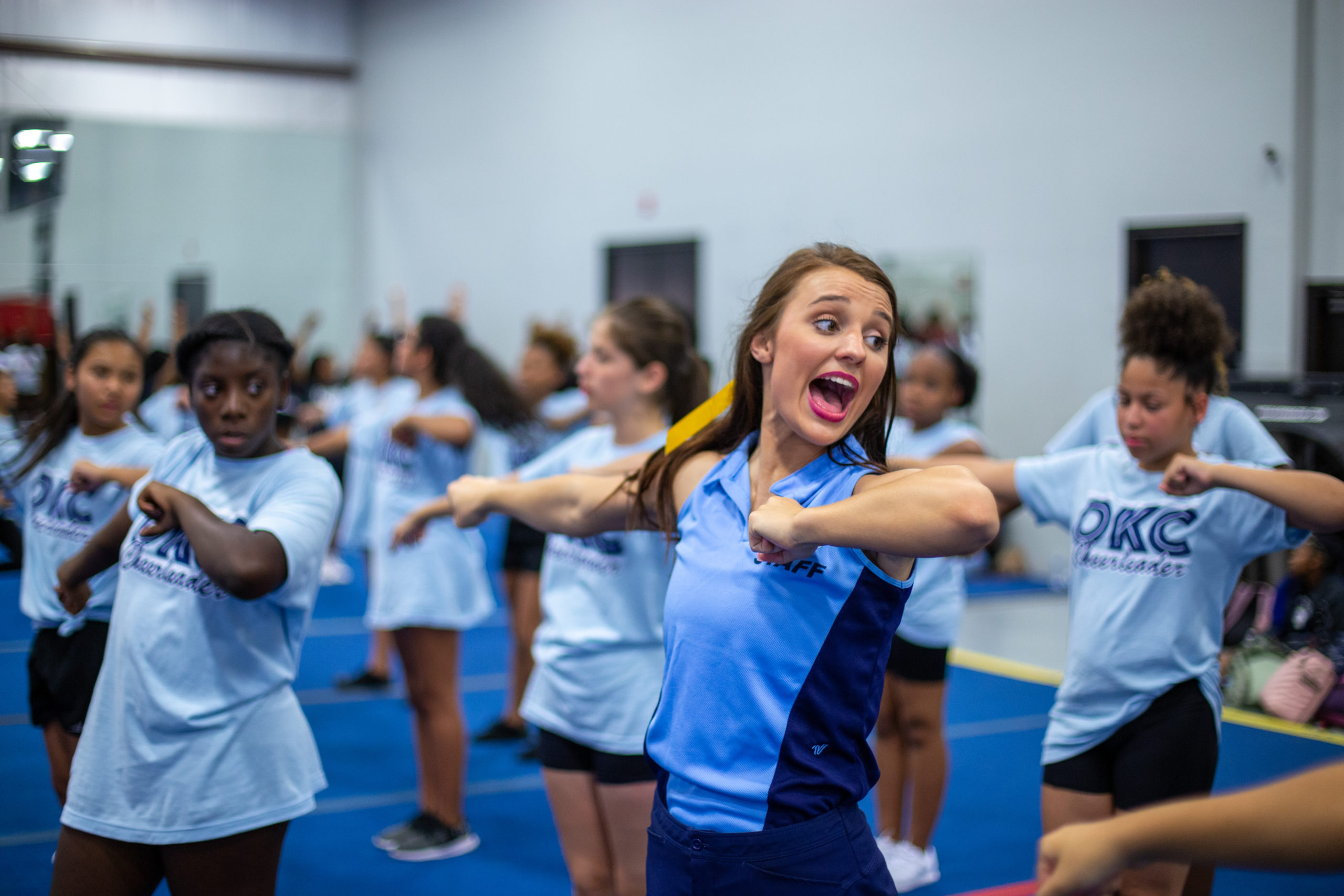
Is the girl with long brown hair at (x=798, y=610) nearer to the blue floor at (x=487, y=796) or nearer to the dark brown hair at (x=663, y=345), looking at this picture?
the dark brown hair at (x=663, y=345)

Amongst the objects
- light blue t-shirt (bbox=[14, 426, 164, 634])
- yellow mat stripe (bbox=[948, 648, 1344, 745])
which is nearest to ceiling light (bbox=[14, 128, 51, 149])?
light blue t-shirt (bbox=[14, 426, 164, 634])

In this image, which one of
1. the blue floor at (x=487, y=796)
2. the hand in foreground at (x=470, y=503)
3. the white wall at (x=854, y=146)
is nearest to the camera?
the hand in foreground at (x=470, y=503)

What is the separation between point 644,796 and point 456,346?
8.86 ft

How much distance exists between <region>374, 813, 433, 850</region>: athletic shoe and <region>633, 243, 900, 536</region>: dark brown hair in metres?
2.58

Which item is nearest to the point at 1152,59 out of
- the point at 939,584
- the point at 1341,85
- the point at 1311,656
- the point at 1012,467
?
the point at 1341,85

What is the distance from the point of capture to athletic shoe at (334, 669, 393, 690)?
20.6ft

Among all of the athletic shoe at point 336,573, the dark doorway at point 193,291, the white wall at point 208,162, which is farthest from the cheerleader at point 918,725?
the dark doorway at point 193,291

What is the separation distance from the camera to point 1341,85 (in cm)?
743

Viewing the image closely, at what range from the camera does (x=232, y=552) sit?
2.21m

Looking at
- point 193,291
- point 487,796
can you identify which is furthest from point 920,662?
point 193,291

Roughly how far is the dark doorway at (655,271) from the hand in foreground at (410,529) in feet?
30.5

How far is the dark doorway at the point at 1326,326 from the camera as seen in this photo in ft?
22.1

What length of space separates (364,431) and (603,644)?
10.9ft

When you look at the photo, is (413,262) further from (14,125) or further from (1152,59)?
(14,125)
